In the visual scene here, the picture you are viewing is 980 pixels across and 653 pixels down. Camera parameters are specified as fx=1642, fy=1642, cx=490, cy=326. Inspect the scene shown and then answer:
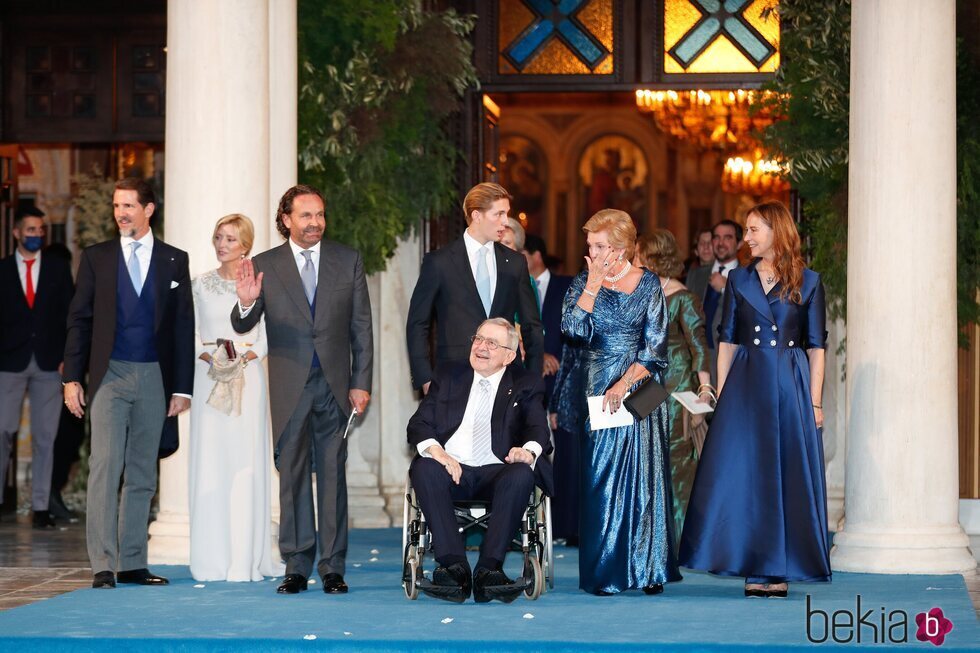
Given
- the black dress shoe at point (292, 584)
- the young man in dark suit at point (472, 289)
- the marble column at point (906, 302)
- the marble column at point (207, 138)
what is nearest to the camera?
the black dress shoe at point (292, 584)

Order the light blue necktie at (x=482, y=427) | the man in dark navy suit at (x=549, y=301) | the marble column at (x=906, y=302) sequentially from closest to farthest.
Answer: the light blue necktie at (x=482, y=427)
the marble column at (x=906, y=302)
the man in dark navy suit at (x=549, y=301)

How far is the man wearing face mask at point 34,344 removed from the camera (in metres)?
10.8

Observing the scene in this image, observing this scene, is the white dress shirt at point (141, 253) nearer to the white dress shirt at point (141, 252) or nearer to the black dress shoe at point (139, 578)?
the white dress shirt at point (141, 252)

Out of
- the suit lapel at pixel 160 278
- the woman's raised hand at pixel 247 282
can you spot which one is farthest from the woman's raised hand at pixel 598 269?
the suit lapel at pixel 160 278

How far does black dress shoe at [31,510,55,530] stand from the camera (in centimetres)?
1060

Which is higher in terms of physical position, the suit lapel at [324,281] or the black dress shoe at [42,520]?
the suit lapel at [324,281]

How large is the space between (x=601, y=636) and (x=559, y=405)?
7.06 feet

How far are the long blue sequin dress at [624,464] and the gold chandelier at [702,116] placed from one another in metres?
10.2

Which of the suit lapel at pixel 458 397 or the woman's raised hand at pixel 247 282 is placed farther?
the suit lapel at pixel 458 397

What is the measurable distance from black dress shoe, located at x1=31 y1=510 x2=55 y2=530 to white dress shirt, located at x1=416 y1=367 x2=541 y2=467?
13.7ft

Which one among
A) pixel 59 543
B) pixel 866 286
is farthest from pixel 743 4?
pixel 59 543

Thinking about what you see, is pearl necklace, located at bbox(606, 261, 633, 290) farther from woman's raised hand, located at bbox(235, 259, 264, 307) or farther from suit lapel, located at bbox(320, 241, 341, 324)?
woman's raised hand, located at bbox(235, 259, 264, 307)

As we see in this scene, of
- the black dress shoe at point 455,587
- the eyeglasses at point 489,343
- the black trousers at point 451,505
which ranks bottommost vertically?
the black dress shoe at point 455,587

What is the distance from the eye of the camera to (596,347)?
24.7ft
